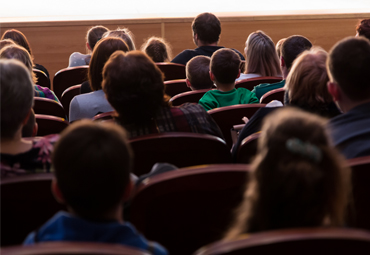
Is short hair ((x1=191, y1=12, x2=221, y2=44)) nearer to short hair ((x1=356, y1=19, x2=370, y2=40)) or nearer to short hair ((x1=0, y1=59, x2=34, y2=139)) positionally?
short hair ((x1=356, y1=19, x2=370, y2=40))

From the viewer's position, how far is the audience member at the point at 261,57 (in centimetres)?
298

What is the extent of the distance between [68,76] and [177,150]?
2.17 metres

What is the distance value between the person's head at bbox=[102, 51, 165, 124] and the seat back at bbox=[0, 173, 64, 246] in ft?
1.94

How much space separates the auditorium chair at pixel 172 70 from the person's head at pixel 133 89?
1.58 m

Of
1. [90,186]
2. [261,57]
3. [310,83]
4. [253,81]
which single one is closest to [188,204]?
[90,186]

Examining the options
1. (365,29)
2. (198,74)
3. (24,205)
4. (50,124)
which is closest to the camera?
(24,205)

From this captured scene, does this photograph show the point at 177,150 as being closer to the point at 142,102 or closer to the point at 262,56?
the point at 142,102

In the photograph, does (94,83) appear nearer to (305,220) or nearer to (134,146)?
(134,146)

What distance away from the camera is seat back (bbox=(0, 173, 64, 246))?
1018mm

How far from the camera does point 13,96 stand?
53.6 inches

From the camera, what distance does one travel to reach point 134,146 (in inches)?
51.9

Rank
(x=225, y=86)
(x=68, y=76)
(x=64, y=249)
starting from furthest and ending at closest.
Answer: (x=68, y=76) < (x=225, y=86) < (x=64, y=249)

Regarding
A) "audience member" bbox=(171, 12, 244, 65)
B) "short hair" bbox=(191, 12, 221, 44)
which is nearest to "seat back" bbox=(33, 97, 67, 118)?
"audience member" bbox=(171, 12, 244, 65)

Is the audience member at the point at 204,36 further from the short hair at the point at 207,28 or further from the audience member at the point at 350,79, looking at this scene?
the audience member at the point at 350,79
